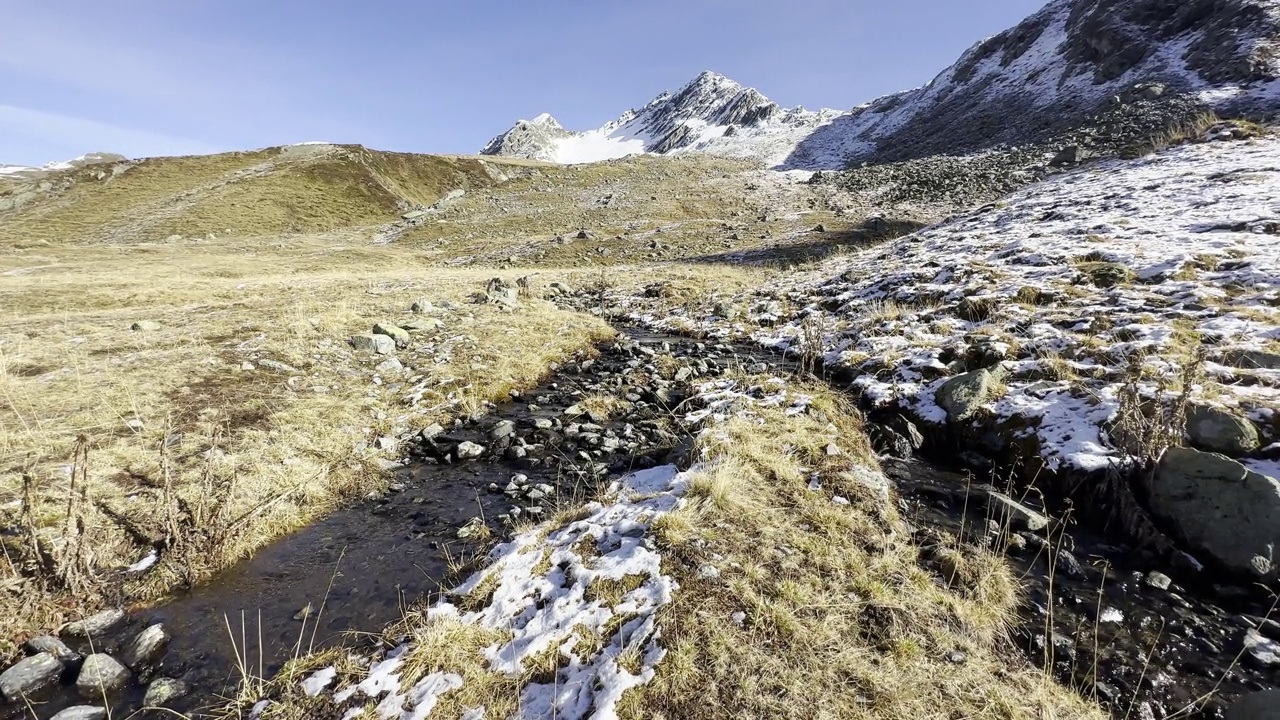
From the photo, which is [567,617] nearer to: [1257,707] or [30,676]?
[30,676]

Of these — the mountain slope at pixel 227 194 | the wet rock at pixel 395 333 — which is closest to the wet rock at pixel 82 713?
the wet rock at pixel 395 333

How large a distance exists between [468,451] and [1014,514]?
25.0 feet

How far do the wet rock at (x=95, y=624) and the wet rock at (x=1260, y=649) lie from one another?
9.93 metres

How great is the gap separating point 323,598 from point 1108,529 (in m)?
8.59

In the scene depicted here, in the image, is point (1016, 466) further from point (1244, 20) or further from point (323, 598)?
point (1244, 20)

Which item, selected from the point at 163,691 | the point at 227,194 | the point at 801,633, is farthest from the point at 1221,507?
the point at 227,194

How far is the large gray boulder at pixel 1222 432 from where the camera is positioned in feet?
18.5

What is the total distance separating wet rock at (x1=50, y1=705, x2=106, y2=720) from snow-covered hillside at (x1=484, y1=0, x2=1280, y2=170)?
43.3m

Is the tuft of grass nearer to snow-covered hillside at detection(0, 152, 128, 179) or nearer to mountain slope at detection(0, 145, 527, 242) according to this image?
mountain slope at detection(0, 145, 527, 242)

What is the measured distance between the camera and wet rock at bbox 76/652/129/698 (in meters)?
4.18

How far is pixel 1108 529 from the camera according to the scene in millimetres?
5656

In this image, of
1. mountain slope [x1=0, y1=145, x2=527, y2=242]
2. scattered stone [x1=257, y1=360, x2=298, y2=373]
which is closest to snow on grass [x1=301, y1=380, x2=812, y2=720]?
scattered stone [x1=257, y1=360, x2=298, y2=373]

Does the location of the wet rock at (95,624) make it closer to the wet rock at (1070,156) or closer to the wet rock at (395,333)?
the wet rock at (395,333)

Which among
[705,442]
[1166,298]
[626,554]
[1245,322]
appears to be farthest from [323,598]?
[1166,298]
